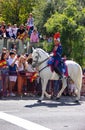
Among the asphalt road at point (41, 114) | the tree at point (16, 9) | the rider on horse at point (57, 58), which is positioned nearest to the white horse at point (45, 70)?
the rider on horse at point (57, 58)

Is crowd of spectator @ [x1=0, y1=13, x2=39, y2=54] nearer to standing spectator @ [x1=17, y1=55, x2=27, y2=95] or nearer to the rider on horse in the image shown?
standing spectator @ [x1=17, y1=55, x2=27, y2=95]

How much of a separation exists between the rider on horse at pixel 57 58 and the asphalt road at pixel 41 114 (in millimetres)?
1202

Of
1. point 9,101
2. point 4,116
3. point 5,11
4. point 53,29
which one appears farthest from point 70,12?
point 5,11

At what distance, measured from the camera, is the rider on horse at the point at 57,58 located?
16.2 m

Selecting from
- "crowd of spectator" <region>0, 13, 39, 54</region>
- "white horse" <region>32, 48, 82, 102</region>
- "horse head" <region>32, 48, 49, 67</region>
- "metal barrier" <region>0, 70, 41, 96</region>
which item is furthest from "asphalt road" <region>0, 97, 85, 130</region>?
"crowd of spectator" <region>0, 13, 39, 54</region>

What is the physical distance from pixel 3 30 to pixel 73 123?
14289 millimetres

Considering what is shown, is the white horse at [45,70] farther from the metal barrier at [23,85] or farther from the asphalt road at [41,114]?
the metal barrier at [23,85]

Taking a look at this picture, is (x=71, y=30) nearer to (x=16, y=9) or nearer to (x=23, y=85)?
(x=23, y=85)

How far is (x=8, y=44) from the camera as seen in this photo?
24938 mm

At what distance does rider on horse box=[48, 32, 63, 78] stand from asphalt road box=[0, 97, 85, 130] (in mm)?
1202

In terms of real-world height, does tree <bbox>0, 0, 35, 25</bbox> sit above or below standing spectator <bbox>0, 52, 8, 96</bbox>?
above

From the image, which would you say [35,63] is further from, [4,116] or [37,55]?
[4,116]

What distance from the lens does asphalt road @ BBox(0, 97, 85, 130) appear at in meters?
11.1

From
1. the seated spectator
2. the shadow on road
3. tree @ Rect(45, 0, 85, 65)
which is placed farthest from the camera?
tree @ Rect(45, 0, 85, 65)
